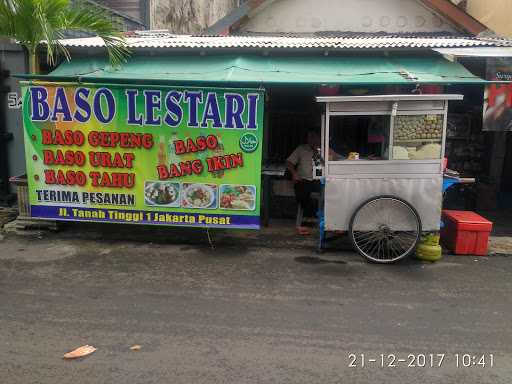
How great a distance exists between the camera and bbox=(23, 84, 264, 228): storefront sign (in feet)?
21.3

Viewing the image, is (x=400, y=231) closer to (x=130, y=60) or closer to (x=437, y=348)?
(x=437, y=348)

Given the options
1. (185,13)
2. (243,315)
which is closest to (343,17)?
(243,315)

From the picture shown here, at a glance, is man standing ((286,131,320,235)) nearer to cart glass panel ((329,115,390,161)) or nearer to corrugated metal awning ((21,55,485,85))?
cart glass panel ((329,115,390,161))

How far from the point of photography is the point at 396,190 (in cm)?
613

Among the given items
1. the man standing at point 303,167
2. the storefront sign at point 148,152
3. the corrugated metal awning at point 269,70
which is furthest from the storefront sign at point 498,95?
the storefront sign at point 148,152

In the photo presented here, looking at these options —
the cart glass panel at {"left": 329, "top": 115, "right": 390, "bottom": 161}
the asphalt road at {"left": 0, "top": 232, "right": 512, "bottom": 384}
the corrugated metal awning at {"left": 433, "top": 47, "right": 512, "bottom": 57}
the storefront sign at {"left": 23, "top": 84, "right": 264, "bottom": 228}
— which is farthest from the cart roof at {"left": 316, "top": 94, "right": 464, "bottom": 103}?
the asphalt road at {"left": 0, "top": 232, "right": 512, "bottom": 384}

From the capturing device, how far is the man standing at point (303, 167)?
284 inches

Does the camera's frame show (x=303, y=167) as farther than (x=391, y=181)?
Yes

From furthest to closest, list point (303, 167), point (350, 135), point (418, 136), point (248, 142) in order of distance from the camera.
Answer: point (350, 135) → point (303, 167) → point (248, 142) → point (418, 136)

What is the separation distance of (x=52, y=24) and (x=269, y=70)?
126 inches

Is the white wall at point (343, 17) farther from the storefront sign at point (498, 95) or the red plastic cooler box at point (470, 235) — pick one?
the red plastic cooler box at point (470, 235)

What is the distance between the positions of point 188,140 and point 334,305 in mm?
3073

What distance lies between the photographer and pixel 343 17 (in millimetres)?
12008

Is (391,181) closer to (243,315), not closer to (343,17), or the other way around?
(243,315)
